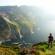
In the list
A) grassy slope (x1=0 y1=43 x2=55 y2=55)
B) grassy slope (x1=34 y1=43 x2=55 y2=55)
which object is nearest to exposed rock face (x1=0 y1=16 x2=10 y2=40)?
grassy slope (x1=0 y1=43 x2=55 y2=55)

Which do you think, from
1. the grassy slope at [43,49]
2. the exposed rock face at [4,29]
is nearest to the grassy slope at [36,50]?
the grassy slope at [43,49]

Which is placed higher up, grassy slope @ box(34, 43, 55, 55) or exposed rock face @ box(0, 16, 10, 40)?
exposed rock face @ box(0, 16, 10, 40)

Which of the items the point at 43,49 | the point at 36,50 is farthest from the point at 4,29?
the point at 43,49

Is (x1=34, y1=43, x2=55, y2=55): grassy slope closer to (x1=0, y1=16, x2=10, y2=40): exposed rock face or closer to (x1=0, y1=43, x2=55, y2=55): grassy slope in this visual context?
(x1=0, y1=43, x2=55, y2=55): grassy slope

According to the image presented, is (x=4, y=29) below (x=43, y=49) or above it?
above

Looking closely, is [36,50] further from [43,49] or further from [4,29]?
[4,29]

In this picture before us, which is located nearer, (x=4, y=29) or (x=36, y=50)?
(x=36, y=50)

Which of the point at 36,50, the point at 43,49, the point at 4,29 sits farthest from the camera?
the point at 4,29

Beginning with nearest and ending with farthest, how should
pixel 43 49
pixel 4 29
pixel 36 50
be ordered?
pixel 36 50, pixel 43 49, pixel 4 29

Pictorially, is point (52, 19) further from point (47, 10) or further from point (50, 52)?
point (50, 52)

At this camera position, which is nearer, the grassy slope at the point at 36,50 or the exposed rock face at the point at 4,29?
the grassy slope at the point at 36,50

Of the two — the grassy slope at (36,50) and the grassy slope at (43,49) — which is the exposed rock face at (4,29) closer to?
the grassy slope at (36,50)

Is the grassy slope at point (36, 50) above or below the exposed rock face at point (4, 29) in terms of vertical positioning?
below

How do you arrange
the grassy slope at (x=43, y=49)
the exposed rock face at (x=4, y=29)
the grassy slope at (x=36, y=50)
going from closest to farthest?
the grassy slope at (x=36, y=50)
the grassy slope at (x=43, y=49)
the exposed rock face at (x=4, y=29)
